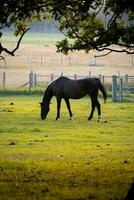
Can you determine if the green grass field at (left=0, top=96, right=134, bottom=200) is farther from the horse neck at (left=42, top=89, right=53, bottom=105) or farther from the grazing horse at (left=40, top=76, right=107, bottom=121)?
the grazing horse at (left=40, top=76, right=107, bottom=121)

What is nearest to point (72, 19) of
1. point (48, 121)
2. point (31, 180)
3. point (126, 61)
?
point (31, 180)

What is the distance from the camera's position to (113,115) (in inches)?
1245

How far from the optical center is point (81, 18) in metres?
14.5

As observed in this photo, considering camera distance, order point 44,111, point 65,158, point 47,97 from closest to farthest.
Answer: point 65,158, point 44,111, point 47,97

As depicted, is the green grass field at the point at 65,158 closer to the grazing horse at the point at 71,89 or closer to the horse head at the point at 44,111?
the horse head at the point at 44,111

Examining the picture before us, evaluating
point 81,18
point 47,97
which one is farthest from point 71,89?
point 81,18

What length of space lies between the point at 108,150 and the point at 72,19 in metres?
4.52

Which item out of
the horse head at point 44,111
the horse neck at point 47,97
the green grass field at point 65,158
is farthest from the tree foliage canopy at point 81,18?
the horse neck at point 47,97

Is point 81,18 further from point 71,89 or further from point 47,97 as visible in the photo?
point 71,89

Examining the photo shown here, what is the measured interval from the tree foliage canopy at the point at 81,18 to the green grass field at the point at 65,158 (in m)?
2.66

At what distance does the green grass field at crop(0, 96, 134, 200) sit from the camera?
1108cm

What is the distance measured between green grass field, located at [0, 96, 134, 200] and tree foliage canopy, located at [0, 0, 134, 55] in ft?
8.72

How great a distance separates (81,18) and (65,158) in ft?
12.0

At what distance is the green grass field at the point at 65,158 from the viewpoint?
1108cm
